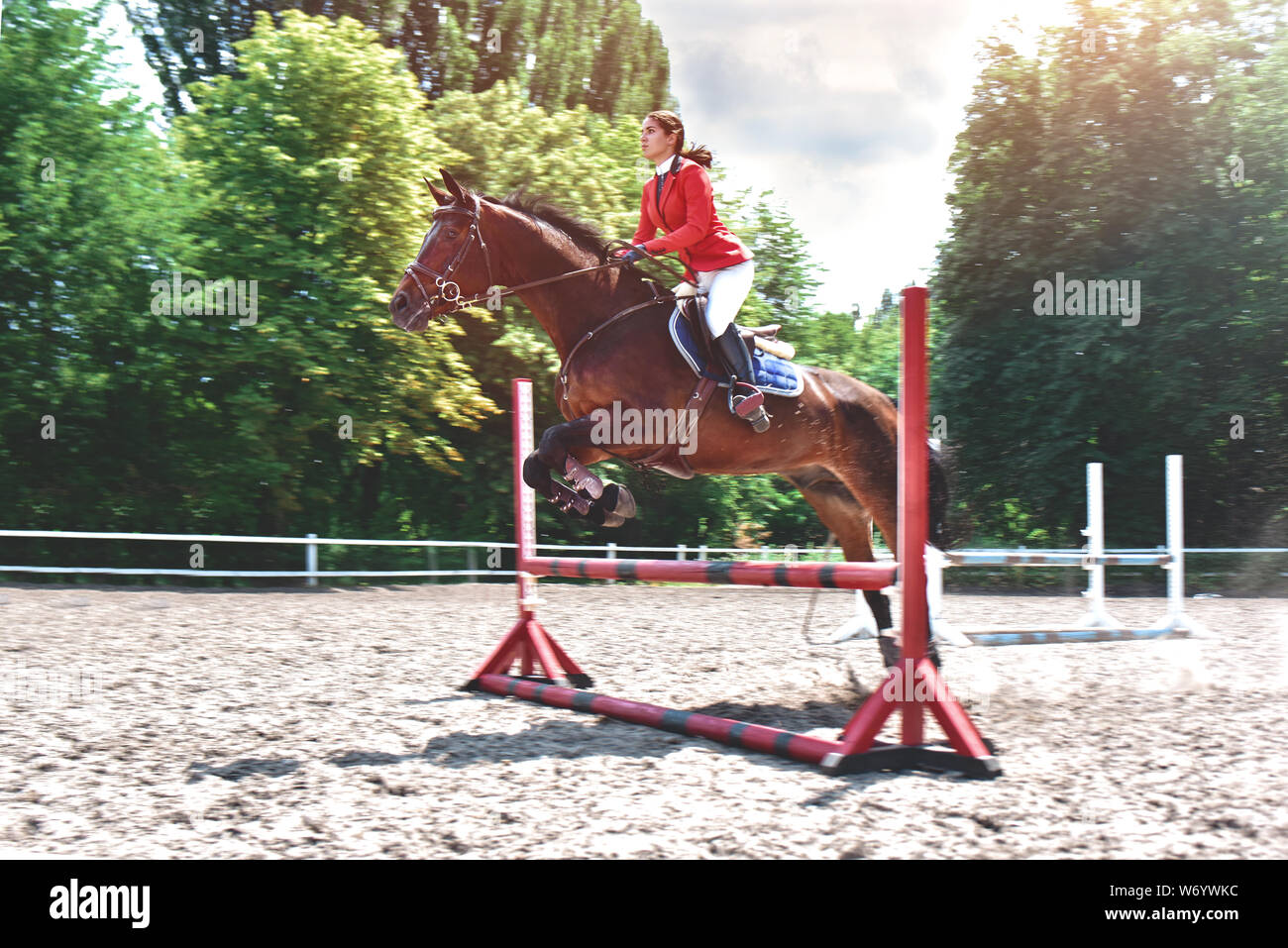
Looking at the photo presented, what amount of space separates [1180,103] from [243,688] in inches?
858

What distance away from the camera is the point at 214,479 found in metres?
15.6

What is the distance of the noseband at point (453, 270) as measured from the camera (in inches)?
202

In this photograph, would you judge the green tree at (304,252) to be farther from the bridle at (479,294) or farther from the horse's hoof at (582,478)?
the horse's hoof at (582,478)

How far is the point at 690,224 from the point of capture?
4992 millimetres

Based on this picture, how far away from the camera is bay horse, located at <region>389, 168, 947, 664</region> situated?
4930 millimetres

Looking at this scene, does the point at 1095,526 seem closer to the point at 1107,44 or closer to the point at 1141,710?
the point at 1141,710

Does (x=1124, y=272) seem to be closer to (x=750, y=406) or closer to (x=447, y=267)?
(x=750, y=406)

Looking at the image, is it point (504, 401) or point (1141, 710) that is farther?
point (504, 401)

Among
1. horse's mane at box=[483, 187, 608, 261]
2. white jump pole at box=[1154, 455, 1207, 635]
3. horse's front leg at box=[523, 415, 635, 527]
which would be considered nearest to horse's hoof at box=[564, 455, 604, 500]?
horse's front leg at box=[523, 415, 635, 527]

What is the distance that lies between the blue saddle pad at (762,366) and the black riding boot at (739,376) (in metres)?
0.07

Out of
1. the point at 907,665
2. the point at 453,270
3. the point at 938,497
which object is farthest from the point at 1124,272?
the point at 907,665

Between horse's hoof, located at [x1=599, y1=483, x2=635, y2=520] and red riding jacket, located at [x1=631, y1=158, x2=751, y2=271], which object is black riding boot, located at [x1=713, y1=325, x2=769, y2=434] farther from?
horse's hoof, located at [x1=599, y1=483, x2=635, y2=520]

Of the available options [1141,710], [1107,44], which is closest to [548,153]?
[1107,44]

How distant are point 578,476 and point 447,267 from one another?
1.33m
